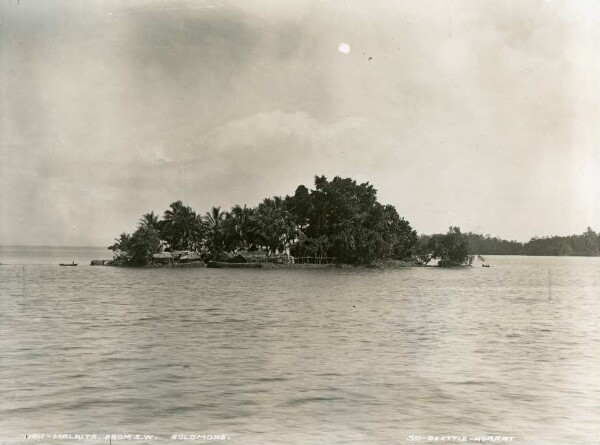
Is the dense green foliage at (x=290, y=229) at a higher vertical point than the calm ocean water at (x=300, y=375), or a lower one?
higher

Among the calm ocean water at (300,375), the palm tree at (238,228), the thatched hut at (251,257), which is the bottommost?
the calm ocean water at (300,375)

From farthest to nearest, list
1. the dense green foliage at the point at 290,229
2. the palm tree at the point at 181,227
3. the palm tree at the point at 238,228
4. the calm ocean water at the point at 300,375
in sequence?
the palm tree at the point at 181,227 < the palm tree at the point at 238,228 < the dense green foliage at the point at 290,229 < the calm ocean water at the point at 300,375

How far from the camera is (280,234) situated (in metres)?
73.9

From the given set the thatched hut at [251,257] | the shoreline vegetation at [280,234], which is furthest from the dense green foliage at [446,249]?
the thatched hut at [251,257]

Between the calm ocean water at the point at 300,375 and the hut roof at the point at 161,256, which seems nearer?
the calm ocean water at the point at 300,375

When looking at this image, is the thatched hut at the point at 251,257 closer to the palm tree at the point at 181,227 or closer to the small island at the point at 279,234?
the small island at the point at 279,234

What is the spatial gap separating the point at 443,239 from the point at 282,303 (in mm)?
71241

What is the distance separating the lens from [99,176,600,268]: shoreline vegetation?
7212 cm

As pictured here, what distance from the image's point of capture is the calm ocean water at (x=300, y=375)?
974 centimetres

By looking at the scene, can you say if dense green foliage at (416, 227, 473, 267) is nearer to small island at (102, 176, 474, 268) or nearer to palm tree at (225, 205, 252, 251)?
small island at (102, 176, 474, 268)

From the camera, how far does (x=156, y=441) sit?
8828mm

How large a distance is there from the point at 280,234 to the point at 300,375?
60.8 metres

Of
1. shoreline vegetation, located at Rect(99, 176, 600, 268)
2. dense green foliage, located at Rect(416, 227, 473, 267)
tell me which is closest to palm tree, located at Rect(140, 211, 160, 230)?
shoreline vegetation, located at Rect(99, 176, 600, 268)

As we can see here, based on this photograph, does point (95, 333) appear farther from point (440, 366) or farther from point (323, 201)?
point (323, 201)
